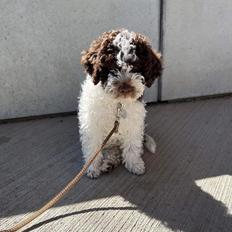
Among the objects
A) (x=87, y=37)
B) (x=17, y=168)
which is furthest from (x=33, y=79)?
(x=17, y=168)

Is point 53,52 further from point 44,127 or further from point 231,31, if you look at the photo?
point 231,31

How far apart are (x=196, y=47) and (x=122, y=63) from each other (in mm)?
2410

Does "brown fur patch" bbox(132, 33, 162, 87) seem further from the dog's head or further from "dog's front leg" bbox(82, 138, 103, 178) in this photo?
"dog's front leg" bbox(82, 138, 103, 178)

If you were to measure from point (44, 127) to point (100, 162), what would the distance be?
1.18 metres

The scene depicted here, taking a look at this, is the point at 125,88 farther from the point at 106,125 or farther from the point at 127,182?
the point at 127,182

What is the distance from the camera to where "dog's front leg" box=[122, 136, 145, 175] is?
3146mm

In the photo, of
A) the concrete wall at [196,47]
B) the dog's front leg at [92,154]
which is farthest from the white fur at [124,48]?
the concrete wall at [196,47]

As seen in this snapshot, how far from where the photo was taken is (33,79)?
4109 millimetres

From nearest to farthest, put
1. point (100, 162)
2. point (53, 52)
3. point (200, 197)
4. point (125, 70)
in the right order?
point (125, 70) < point (200, 197) < point (100, 162) < point (53, 52)

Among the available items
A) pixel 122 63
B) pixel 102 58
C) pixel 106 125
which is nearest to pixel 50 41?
pixel 106 125

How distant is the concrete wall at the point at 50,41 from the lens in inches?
152

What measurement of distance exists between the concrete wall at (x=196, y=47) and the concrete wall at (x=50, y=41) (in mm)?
299

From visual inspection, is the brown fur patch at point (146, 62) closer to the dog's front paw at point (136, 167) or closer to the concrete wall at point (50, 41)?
the dog's front paw at point (136, 167)

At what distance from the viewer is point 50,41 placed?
400 centimetres
